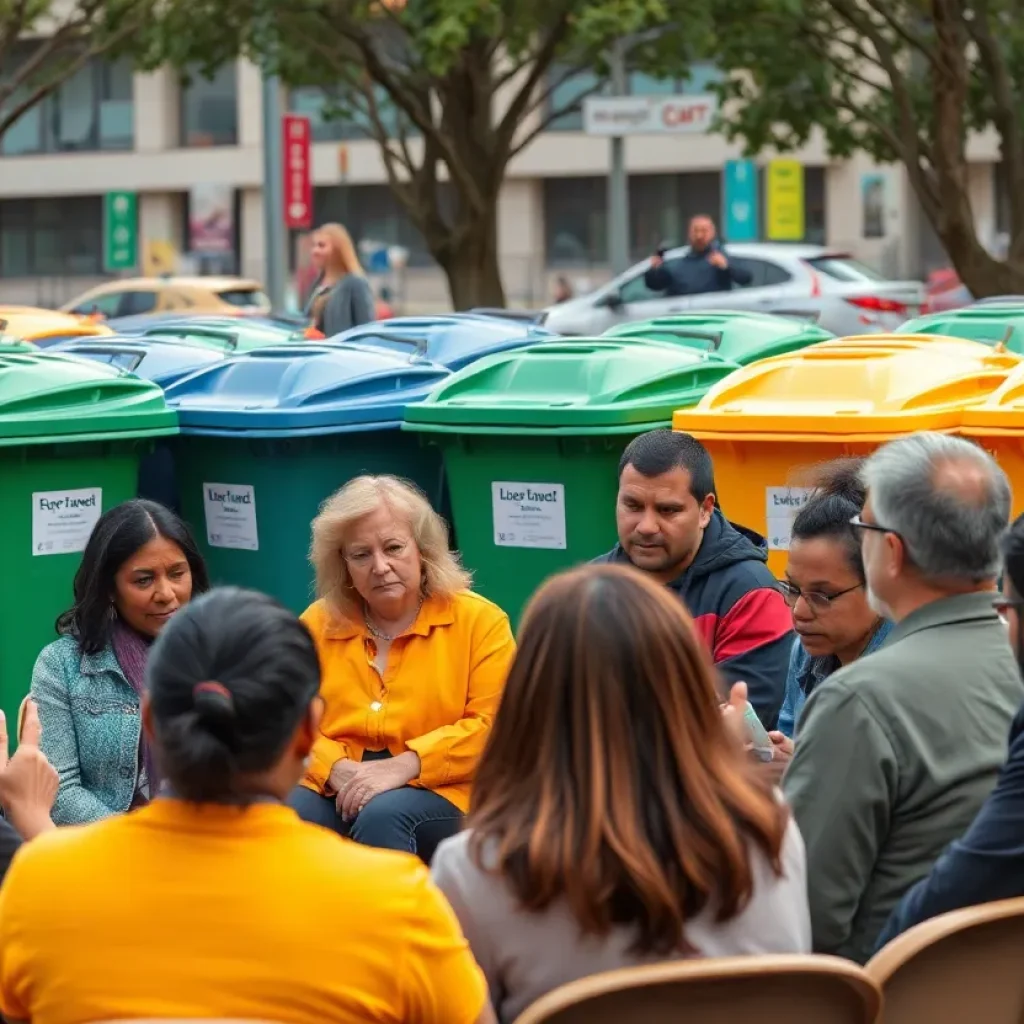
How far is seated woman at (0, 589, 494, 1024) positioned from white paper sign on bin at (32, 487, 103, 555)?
3.71 metres

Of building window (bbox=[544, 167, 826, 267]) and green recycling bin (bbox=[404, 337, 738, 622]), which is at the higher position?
building window (bbox=[544, 167, 826, 267])

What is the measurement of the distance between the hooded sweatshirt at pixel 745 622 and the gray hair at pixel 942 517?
1.59 metres

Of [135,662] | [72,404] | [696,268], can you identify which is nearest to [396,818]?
[135,662]

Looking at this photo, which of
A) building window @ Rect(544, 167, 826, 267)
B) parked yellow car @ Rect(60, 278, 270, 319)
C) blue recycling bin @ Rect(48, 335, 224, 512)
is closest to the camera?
blue recycling bin @ Rect(48, 335, 224, 512)

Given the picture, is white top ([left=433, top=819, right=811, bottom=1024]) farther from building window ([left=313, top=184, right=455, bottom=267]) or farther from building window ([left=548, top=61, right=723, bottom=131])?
building window ([left=313, top=184, right=455, bottom=267])

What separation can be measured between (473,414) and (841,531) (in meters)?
2.46

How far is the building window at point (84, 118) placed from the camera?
47.5 metres

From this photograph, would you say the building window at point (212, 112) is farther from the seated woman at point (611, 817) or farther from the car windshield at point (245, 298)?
the seated woman at point (611, 817)

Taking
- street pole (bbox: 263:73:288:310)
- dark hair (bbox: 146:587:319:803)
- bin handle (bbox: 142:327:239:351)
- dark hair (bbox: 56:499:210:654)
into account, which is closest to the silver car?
street pole (bbox: 263:73:288:310)

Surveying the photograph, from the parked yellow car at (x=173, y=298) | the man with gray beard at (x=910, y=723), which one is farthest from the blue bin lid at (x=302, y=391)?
the parked yellow car at (x=173, y=298)

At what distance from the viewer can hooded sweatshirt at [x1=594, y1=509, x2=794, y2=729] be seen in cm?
495

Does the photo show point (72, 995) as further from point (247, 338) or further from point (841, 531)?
point (247, 338)

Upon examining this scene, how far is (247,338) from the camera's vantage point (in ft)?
31.6

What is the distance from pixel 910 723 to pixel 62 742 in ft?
7.44
